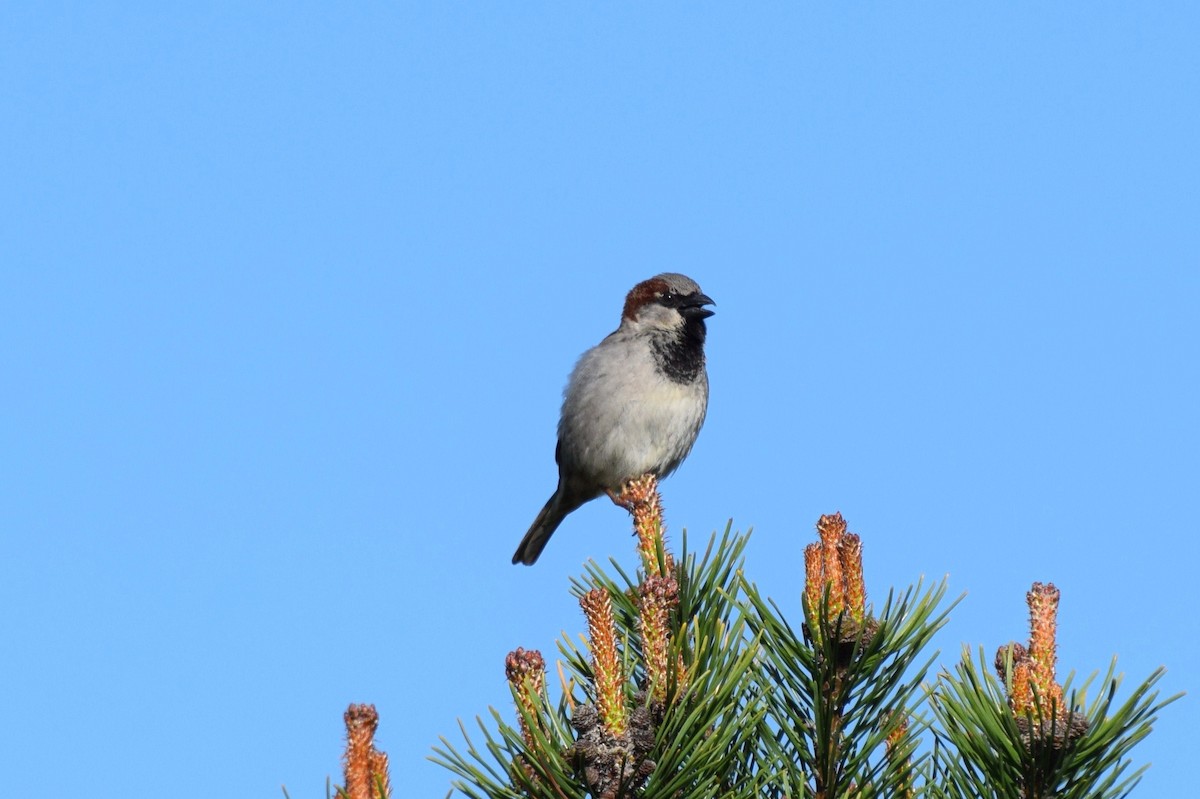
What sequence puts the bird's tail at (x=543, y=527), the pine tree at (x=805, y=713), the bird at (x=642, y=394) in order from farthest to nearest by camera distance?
the bird's tail at (x=543, y=527), the bird at (x=642, y=394), the pine tree at (x=805, y=713)

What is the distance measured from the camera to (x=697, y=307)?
581cm

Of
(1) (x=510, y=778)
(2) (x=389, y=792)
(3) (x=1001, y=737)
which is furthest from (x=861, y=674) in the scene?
(2) (x=389, y=792)

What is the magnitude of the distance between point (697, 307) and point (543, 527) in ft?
4.97

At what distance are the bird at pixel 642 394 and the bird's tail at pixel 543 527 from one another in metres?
0.40

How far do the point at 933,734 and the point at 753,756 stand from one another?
0.79 feet

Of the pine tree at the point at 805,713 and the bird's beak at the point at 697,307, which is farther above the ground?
the bird's beak at the point at 697,307

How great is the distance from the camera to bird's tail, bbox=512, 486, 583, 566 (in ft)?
21.1

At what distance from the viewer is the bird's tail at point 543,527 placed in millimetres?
6434

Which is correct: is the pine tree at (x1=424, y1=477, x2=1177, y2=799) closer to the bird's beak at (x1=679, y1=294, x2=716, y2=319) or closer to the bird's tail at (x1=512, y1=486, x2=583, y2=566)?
the bird's beak at (x1=679, y1=294, x2=716, y2=319)

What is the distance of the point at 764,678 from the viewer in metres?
1.81

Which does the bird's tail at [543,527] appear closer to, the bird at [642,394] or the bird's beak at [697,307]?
the bird at [642,394]

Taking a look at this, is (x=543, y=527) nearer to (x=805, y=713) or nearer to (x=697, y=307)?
(x=697, y=307)

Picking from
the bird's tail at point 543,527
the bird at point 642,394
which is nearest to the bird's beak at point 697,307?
the bird at point 642,394

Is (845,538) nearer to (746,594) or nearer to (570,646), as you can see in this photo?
(746,594)
